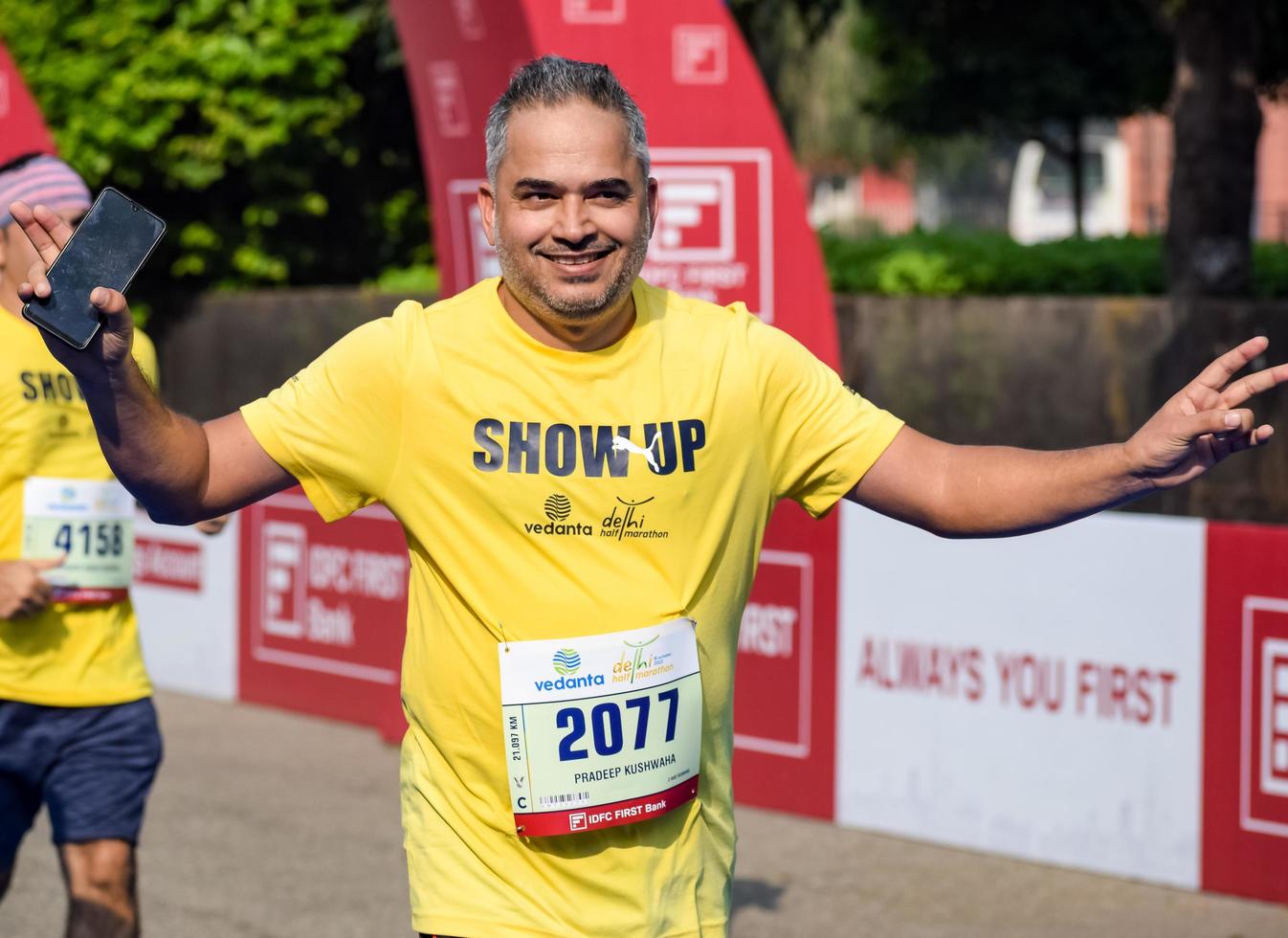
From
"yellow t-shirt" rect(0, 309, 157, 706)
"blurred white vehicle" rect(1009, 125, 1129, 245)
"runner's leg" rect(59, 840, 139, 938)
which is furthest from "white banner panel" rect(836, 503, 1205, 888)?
"blurred white vehicle" rect(1009, 125, 1129, 245)

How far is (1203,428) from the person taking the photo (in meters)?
2.73

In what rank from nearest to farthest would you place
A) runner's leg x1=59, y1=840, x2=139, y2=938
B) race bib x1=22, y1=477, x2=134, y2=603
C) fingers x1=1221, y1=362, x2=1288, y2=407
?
fingers x1=1221, y1=362, x2=1288, y2=407
runner's leg x1=59, y1=840, x2=139, y2=938
race bib x1=22, y1=477, x2=134, y2=603

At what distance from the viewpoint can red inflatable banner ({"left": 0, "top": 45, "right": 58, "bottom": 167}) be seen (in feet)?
38.5

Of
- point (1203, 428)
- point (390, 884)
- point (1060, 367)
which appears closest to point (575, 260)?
point (1203, 428)

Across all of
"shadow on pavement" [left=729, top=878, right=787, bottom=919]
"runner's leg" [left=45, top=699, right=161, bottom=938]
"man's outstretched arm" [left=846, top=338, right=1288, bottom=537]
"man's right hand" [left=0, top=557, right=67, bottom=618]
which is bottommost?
"shadow on pavement" [left=729, top=878, right=787, bottom=919]

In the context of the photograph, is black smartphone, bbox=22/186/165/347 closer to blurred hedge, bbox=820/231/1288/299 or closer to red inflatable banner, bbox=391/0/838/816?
red inflatable banner, bbox=391/0/838/816

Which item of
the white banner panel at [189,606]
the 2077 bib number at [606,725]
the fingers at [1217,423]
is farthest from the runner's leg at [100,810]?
the white banner panel at [189,606]

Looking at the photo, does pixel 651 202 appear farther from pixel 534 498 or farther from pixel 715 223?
pixel 715 223

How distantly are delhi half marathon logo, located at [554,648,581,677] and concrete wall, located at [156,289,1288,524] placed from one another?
860 cm

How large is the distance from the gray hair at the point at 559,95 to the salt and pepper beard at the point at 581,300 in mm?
128

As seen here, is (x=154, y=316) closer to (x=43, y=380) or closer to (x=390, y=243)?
(x=390, y=243)

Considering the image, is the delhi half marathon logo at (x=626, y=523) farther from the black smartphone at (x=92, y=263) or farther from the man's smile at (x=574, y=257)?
the black smartphone at (x=92, y=263)

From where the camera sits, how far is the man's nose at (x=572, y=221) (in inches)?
112

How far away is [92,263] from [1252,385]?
1642 millimetres
